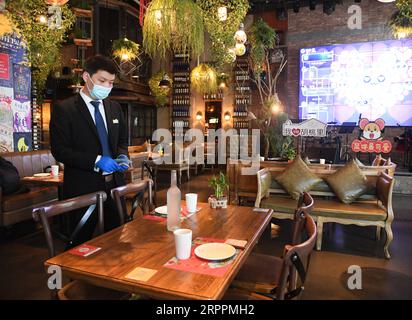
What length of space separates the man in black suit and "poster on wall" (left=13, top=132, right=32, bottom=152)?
466 cm

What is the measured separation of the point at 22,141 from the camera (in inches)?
249

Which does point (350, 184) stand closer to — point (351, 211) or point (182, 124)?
point (351, 211)

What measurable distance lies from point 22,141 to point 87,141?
4.90 metres

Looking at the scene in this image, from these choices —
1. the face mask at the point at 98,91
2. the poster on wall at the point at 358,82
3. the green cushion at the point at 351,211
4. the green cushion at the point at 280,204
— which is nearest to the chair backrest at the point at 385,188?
the green cushion at the point at 351,211

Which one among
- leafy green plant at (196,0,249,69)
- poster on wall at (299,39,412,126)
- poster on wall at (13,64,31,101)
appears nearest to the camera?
leafy green plant at (196,0,249,69)

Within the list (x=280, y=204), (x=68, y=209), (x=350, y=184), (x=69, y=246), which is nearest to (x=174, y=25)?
(x=68, y=209)

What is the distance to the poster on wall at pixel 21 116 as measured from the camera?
615 centimetres

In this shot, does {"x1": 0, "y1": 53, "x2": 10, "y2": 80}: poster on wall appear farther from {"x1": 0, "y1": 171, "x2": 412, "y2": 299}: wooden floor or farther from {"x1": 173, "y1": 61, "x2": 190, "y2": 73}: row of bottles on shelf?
{"x1": 173, "y1": 61, "x2": 190, "y2": 73}: row of bottles on shelf

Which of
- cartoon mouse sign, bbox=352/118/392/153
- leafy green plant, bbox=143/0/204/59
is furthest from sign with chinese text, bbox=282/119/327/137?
leafy green plant, bbox=143/0/204/59

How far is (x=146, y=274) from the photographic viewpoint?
4.45ft

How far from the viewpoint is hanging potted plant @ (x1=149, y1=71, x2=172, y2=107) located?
36.6 feet

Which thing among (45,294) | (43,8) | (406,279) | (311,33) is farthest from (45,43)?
(311,33)

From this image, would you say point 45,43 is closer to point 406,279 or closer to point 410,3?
point 410,3
